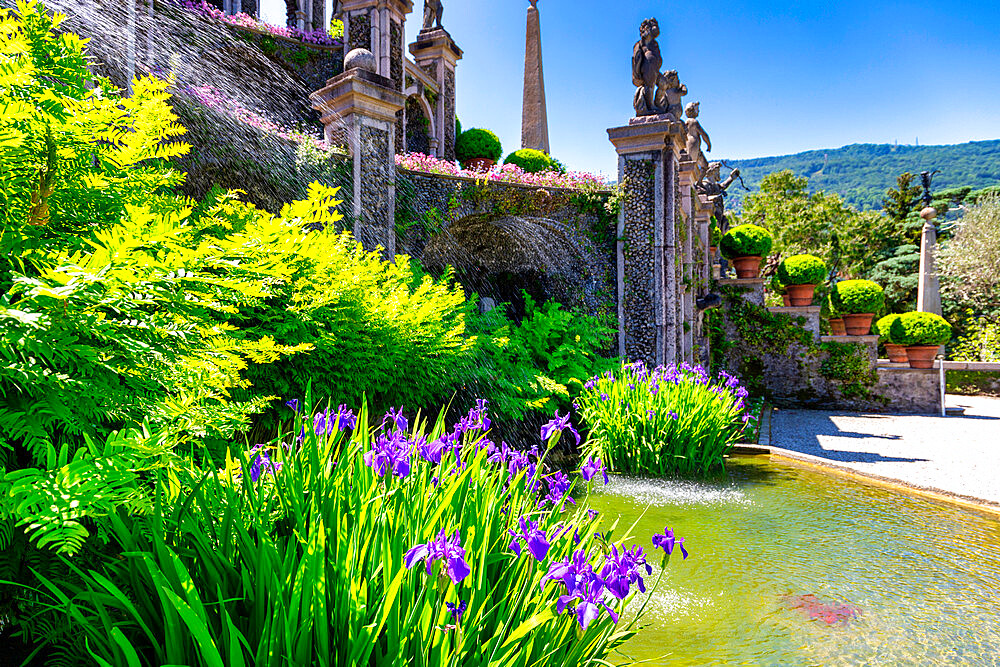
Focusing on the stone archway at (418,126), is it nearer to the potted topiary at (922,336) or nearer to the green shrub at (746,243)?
the green shrub at (746,243)

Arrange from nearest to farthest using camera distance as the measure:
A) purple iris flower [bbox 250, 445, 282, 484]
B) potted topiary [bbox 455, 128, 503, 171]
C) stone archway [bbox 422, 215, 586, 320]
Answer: purple iris flower [bbox 250, 445, 282, 484], stone archway [bbox 422, 215, 586, 320], potted topiary [bbox 455, 128, 503, 171]

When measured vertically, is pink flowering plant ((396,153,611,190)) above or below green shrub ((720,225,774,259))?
above

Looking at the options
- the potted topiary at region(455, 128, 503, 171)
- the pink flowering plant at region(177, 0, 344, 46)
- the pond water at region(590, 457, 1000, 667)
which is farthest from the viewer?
the potted topiary at region(455, 128, 503, 171)

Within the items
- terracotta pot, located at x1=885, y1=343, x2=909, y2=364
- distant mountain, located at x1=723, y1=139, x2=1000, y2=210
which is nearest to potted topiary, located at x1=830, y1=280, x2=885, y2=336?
terracotta pot, located at x1=885, y1=343, x2=909, y2=364

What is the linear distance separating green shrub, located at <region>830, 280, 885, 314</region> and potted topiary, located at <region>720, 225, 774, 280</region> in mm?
1829

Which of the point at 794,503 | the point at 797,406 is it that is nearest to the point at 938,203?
the point at 797,406

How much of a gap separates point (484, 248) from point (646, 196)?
11.0ft

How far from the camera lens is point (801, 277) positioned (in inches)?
488

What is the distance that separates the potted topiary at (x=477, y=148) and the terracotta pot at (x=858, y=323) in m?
10.1

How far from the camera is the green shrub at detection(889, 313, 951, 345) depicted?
12.1 meters

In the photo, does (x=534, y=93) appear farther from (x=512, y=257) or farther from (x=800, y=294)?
(x=800, y=294)

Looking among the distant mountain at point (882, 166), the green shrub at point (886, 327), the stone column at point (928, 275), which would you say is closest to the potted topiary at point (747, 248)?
the green shrub at point (886, 327)

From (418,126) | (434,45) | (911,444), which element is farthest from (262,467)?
(434,45)

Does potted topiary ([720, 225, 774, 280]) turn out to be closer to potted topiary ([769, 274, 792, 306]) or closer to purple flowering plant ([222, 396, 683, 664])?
potted topiary ([769, 274, 792, 306])
